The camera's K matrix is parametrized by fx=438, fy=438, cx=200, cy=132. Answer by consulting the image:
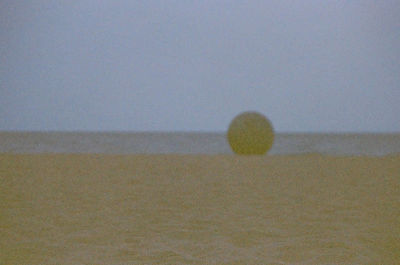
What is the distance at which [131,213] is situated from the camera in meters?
5.60

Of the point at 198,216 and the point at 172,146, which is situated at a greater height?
the point at 198,216

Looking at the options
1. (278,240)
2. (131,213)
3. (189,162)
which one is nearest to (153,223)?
(131,213)

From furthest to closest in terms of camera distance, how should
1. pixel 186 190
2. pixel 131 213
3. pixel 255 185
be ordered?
pixel 255 185 < pixel 186 190 < pixel 131 213

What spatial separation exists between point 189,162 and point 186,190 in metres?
4.36

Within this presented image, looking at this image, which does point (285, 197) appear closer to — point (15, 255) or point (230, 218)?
point (230, 218)

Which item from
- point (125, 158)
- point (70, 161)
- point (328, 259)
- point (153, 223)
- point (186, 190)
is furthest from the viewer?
point (125, 158)

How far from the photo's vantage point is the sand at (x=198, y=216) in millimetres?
3941

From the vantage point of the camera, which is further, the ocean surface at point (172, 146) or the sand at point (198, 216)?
the ocean surface at point (172, 146)

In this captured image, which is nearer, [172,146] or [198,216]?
[198,216]

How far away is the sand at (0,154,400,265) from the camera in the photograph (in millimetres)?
3941

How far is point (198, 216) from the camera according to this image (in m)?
5.45

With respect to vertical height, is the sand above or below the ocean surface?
above

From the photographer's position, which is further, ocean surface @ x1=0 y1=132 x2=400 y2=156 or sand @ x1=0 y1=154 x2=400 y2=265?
ocean surface @ x1=0 y1=132 x2=400 y2=156

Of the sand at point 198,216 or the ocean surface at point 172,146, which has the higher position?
the sand at point 198,216
